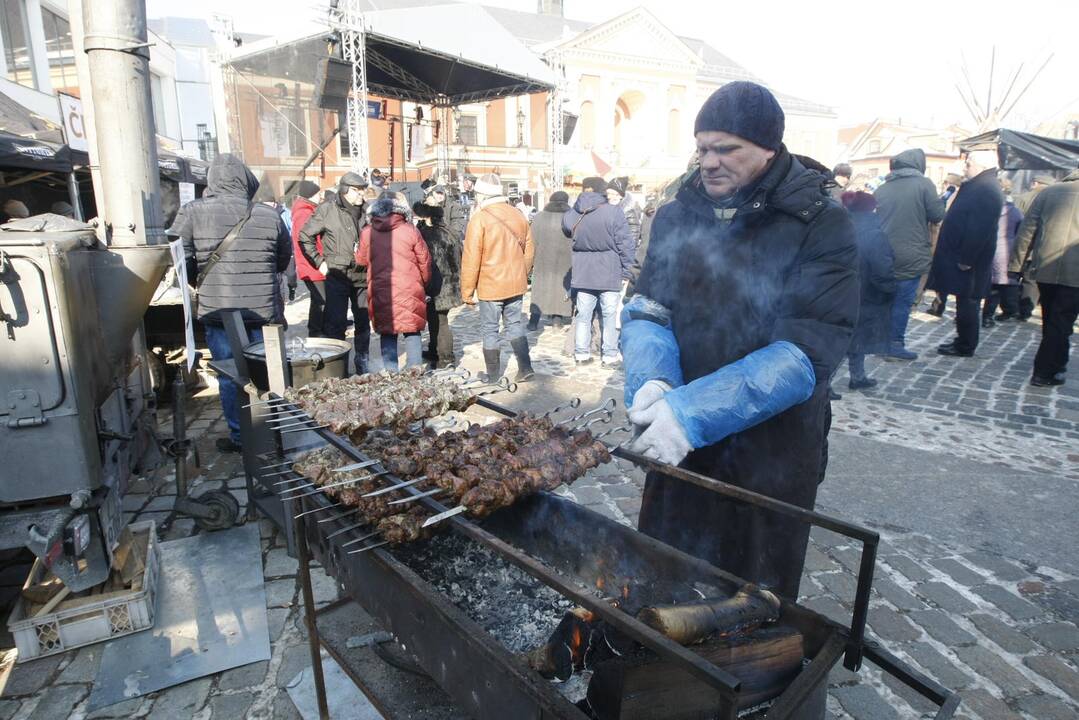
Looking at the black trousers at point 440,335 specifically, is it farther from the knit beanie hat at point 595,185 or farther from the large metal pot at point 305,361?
the large metal pot at point 305,361

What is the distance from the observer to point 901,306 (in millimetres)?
8742

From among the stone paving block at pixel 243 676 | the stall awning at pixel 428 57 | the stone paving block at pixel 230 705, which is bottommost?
the stone paving block at pixel 243 676

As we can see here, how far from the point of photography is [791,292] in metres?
2.03

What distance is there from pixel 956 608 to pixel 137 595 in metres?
4.65

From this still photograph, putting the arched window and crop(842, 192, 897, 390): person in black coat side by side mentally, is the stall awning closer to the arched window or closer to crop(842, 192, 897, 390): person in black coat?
crop(842, 192, 897, 390): person in black coat

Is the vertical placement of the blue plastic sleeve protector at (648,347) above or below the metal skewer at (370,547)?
above

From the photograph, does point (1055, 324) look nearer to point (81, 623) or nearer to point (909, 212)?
point (909, 212)

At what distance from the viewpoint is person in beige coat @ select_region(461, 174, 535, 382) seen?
24.6 feet

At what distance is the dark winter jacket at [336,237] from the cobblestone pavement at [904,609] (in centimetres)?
234

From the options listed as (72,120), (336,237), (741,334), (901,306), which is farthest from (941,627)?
(72,120)

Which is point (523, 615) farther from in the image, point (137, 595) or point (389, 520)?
point (137, 595)

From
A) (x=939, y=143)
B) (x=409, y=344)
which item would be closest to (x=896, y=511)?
(x=409, y=344)

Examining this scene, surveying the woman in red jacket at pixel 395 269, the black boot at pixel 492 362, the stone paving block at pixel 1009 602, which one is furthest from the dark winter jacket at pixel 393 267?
the stone paving block at pixel 1009 602

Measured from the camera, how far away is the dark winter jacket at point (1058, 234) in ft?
22.5
